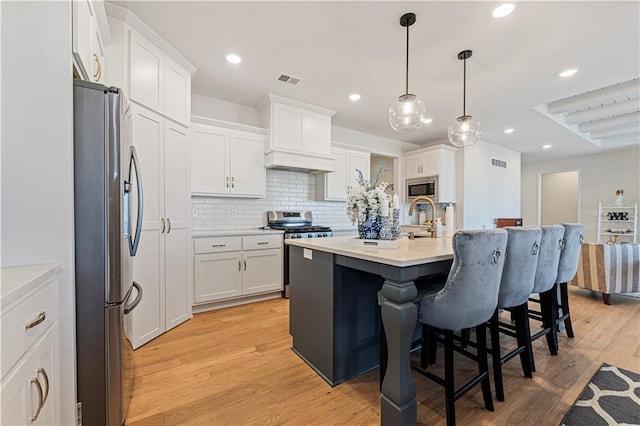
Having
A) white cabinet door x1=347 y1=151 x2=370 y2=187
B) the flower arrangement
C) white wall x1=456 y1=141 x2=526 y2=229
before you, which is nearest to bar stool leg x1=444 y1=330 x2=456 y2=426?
the flower arrangement

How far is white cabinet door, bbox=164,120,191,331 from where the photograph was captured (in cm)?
265

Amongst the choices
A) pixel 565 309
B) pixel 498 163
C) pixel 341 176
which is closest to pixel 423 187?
pixel 341 176

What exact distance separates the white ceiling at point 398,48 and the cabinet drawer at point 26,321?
7.10 feet

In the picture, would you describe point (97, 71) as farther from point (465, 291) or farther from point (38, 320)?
point (465, 291)

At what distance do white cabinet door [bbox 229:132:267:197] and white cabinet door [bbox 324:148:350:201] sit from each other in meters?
1.14

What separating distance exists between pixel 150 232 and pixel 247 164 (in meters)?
1.62

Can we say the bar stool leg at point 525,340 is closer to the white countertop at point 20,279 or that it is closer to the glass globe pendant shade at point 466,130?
the glass globe pendant shade at point 466,130

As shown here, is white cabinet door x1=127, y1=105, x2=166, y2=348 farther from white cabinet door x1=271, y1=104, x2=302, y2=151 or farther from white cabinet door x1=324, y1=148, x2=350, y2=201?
white cabinet door x1=324, y1=148, x2=350, y2=201

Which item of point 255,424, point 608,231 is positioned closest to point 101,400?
point 255,424

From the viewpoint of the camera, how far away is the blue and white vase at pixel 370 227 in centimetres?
190

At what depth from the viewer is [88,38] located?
1638mm

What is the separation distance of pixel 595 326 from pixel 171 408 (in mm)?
3822

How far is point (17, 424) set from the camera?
814mm

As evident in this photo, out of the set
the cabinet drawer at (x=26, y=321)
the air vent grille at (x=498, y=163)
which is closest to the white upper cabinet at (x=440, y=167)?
the air vent grille at (x=498, y=163)
